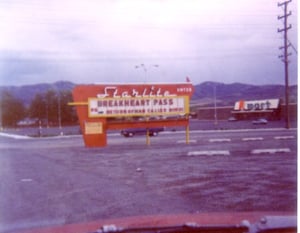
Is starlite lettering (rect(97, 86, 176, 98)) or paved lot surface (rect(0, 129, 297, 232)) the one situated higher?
starlite lettering (rect(97, 86, 176, 98))

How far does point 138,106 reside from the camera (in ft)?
59.6

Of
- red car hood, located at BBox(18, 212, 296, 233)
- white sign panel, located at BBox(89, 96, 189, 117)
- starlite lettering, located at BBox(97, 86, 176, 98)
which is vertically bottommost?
red car hood, located at BBox(18, 212, 296, 233)

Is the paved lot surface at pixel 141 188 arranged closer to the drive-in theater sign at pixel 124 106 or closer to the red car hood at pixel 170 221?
the red car hood at pixel 170 221

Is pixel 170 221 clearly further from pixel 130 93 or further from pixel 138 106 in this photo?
pixel 138 106

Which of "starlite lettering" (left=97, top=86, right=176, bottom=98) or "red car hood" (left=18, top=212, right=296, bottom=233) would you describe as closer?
"red car hood" (left=18, top=212, right=296, bottom=233)

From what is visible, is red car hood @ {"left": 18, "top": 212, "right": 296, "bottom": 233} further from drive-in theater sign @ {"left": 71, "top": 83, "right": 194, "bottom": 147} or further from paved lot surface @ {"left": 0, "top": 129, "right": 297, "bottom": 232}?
drive-in theater sign @ {"left": 71, "top": 83, "right": 194, "bottom": 147}

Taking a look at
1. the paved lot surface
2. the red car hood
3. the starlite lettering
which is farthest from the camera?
the starlite lettering

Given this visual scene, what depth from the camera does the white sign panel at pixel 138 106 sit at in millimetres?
17578

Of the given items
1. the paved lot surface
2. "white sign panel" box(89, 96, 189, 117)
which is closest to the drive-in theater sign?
"white sign panel" box(89, 96, 189, 117)

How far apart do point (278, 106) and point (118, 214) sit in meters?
19.1

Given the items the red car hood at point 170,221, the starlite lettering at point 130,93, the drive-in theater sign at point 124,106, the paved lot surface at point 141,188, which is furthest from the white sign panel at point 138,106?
the red car hood at point 170,221

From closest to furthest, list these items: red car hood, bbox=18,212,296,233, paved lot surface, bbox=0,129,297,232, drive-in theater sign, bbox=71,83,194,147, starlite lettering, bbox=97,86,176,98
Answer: red car hood, bbox=18,212,296,233 → paved lot surface, bbox=0,129,297,232 → drive-in theater sign, bbox=71,83,194,147 → starlite lettering, bbox=97,86,176,98

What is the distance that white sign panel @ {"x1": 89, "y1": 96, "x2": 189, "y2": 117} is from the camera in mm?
17578

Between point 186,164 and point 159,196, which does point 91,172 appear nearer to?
point 186,164
